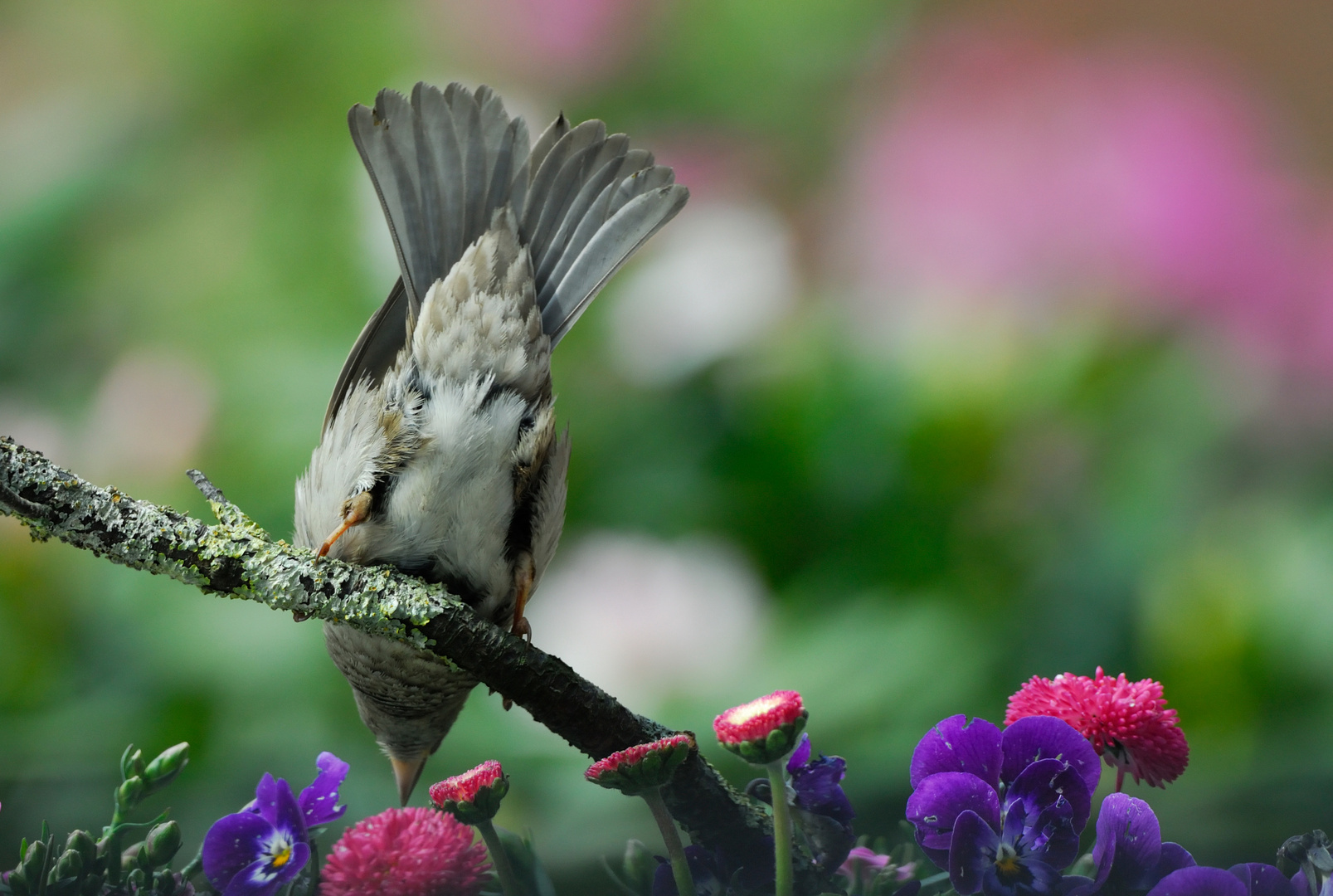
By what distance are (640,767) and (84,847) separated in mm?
175

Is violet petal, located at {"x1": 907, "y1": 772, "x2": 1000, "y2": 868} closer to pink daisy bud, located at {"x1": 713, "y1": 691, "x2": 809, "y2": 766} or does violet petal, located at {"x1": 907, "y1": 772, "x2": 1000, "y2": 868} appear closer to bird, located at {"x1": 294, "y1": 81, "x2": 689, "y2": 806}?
pink daisy bud, located at {"x1": 713, "y1": 691, "x2": 809, "y2": 766}

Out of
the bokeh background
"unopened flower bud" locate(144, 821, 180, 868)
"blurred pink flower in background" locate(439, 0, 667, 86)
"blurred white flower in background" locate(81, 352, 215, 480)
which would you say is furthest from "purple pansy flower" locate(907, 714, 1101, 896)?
"blurred pink flower in background" locate(439, 0, 667, 86)

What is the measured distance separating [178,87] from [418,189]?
1.21 metres

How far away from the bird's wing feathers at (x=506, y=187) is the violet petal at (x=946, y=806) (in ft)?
1.21

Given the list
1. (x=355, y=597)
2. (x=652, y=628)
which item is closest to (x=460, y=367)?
(x=355, y=597)

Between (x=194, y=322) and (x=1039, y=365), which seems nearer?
(x=1039, y=365)

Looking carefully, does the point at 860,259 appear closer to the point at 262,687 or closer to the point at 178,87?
the point at 262,687

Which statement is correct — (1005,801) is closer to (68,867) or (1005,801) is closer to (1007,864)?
(1007,864)

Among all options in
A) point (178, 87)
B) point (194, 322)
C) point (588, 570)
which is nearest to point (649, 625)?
point (588, 570)

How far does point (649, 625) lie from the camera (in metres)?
1.17

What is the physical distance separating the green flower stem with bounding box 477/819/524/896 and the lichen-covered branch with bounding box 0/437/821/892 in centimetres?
5

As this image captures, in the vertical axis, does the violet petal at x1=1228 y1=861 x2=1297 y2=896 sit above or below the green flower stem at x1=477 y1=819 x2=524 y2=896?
below

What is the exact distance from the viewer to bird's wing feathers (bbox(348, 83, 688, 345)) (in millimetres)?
630

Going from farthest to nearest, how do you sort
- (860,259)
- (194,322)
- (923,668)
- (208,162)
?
(208,162) → (194,322) → (860,259) → (923,668)
